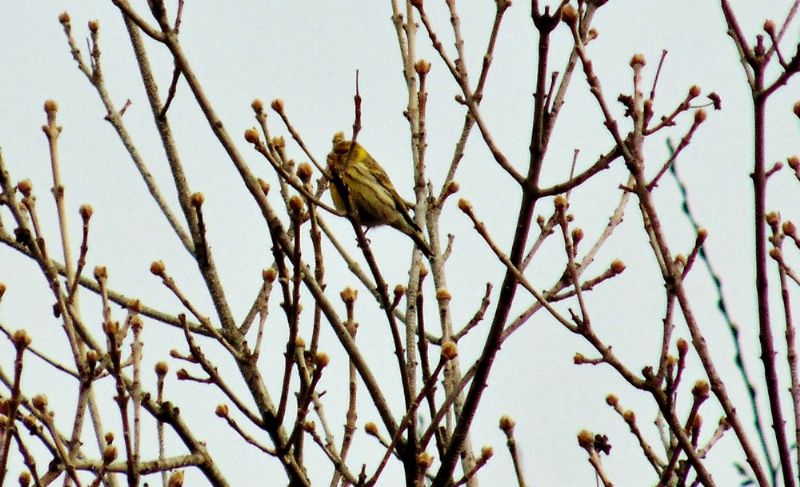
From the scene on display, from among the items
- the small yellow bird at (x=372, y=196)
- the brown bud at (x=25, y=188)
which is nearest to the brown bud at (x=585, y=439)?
A: the brown bud at (x=25, y=188)

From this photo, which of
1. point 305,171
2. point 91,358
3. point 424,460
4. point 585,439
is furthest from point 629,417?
point 91,358

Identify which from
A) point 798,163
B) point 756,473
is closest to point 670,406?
point 756,473

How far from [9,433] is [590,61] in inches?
75.4

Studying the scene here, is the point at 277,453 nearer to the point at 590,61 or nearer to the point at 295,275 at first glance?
the point at 295,275

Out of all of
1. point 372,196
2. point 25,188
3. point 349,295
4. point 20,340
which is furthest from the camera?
point 372,196

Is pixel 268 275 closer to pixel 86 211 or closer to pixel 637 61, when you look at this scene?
pixel 86 211

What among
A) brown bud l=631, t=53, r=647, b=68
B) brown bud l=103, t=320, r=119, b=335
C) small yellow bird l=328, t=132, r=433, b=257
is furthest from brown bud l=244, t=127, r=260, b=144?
small yellow bird l=328, t=132, r=433, b=257

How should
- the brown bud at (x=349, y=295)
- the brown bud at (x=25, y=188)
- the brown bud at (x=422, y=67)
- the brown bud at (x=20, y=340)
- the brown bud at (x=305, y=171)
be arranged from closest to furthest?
the brown bud at (x=20, y=340), the brown bud at (x=305, y=171), the brown bud at (x=349, y=295), the brown bud at (x=25, y=188), the brown bud at (x=422, y=67)

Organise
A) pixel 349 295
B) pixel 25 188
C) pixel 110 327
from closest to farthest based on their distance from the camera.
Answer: pixel 110 327, pixel 349 295, pixel 25 188

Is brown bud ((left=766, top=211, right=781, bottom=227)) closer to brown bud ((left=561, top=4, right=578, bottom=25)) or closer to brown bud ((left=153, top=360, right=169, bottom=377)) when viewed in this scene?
brown bud ((left=561, top=4, right=578, bottom=25))

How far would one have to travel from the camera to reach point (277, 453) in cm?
352

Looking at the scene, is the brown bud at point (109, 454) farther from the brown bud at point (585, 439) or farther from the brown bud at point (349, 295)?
the brown bud at point (585, 439)

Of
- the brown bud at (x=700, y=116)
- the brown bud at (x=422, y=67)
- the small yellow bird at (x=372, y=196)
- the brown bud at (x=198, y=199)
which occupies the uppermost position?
the small yellow bird at (x=372, y=196)

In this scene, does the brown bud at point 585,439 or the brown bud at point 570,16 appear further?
the brown bud at point 585,439
